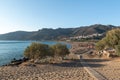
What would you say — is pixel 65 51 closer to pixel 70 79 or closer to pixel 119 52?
pixel 119 52

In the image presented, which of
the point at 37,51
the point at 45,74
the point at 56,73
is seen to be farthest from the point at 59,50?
the point at 45,74

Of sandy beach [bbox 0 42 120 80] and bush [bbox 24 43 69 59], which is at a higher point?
bush [bbox 24 43 69 59]

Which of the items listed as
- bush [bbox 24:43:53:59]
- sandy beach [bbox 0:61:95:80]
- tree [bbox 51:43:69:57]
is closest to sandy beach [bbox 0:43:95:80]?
sandy beach [bbox 0:61:95:80]

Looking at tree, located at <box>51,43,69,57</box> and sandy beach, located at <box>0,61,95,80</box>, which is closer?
sandy beach, located at <box>0,61,95,80</box>

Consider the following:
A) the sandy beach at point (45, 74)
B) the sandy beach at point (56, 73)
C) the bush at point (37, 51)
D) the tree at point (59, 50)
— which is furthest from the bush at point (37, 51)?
the sandy beach at point (45, 74)

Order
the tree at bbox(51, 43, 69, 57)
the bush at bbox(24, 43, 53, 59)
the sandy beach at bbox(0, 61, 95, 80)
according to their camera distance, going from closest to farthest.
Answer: the sandy beach at bbox(0, 61, 95, 80) < the bush at bbox(24, 43, 53, 59) < the tree at bbox(51, 43, 69, 57)

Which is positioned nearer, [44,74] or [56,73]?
[44,74]

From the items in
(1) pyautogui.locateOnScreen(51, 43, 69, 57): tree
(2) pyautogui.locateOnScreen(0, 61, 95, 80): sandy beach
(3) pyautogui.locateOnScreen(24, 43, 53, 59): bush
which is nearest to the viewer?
(2) pyautogui.locateOnScreen(0, 61, 95, 80): sandy beach

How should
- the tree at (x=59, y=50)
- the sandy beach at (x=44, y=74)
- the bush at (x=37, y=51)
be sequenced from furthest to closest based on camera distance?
the tree at (x=59, y=50), the bush at (x=37, y=51), the sandy beach at (x=44, y=74)

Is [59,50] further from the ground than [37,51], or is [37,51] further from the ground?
[37,51]

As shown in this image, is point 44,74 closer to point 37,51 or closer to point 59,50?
point 37,51

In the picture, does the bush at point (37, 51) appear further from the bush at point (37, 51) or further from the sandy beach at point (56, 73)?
the sandy beach at point (56, 73)

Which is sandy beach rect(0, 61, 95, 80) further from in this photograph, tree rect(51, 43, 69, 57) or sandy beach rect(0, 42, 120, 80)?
tree rect(51, 43, 69, 57)

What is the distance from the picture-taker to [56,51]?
4081 cm
